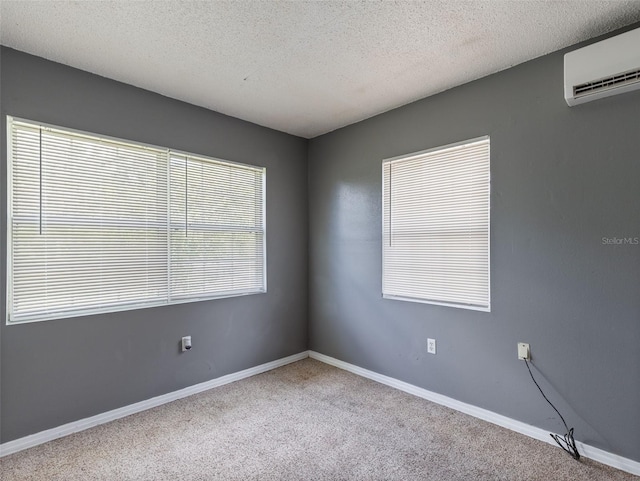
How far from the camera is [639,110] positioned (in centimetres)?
194

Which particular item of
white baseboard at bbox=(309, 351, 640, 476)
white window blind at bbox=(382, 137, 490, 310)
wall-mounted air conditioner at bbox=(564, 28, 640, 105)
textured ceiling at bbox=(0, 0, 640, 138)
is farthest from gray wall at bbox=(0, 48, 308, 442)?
wall-mounted air conditioner at bbox=(564, 28, 640, 105)

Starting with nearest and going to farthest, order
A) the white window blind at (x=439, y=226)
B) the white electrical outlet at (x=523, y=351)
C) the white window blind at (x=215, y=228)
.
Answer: the white electrical outlet at (x=523, y=351), the white window blind at (x=439, y=226), the white window blind at (x=215, y=228)

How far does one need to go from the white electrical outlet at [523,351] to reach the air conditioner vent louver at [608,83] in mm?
1625

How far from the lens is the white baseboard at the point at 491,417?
1.99 m

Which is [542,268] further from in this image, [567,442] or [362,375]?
[362,375]

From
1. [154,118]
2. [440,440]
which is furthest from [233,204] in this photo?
[440,440]

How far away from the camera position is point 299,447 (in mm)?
2205

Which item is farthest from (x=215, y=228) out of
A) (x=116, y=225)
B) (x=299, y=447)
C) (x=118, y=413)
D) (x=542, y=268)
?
(x=542, y=268)

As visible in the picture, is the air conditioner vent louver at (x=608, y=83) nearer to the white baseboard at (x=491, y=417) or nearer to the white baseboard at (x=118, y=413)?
the white baseboard at (x=491, y=417)

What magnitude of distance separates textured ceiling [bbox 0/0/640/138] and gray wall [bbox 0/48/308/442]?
207 millimetres

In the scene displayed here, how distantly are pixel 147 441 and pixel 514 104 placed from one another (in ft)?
11.2

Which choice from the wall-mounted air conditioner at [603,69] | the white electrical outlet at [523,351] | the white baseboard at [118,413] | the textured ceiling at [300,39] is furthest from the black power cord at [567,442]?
the white baseboard at [118,413]

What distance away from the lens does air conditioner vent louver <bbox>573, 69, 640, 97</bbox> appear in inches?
73.6

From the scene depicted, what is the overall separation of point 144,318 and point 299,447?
1.56 metres
